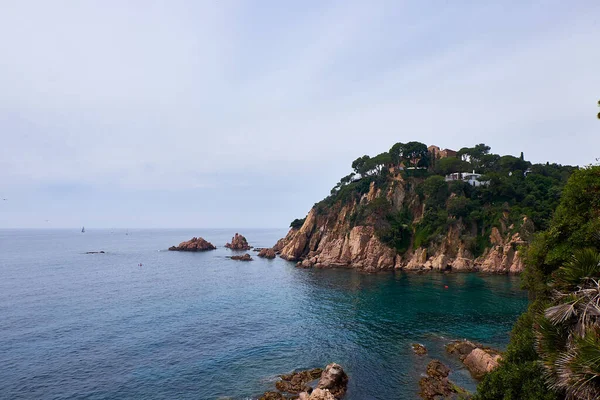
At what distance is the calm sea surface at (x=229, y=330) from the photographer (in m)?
29.7

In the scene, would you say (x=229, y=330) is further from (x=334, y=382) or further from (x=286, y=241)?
(x=286, y=241)

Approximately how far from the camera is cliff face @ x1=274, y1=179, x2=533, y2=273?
80062 mm

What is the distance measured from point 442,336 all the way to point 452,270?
46.7 meters

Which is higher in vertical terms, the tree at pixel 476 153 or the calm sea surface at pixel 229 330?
the tree at pixel 476 153

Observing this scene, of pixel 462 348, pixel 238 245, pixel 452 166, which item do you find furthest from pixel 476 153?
pixel 238 245

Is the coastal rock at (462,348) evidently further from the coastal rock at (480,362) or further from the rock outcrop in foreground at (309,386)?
the rock outcrop in foreground at (309,386)

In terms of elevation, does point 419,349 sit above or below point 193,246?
below

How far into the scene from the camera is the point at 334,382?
2781cm

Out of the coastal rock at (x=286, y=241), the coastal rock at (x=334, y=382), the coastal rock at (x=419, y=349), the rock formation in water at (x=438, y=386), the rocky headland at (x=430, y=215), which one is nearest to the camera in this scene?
the rock formation in water at (x=438, y=386)

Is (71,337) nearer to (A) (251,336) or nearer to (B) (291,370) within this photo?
(A) (251,336)

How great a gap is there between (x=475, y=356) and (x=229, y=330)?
101 ft

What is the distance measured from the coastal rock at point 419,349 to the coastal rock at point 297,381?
11838 millimetres

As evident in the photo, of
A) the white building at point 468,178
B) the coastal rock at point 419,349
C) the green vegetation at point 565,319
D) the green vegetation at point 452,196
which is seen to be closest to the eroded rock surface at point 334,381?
the coastal rock at point 419,349

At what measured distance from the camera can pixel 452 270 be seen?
3194 inches
